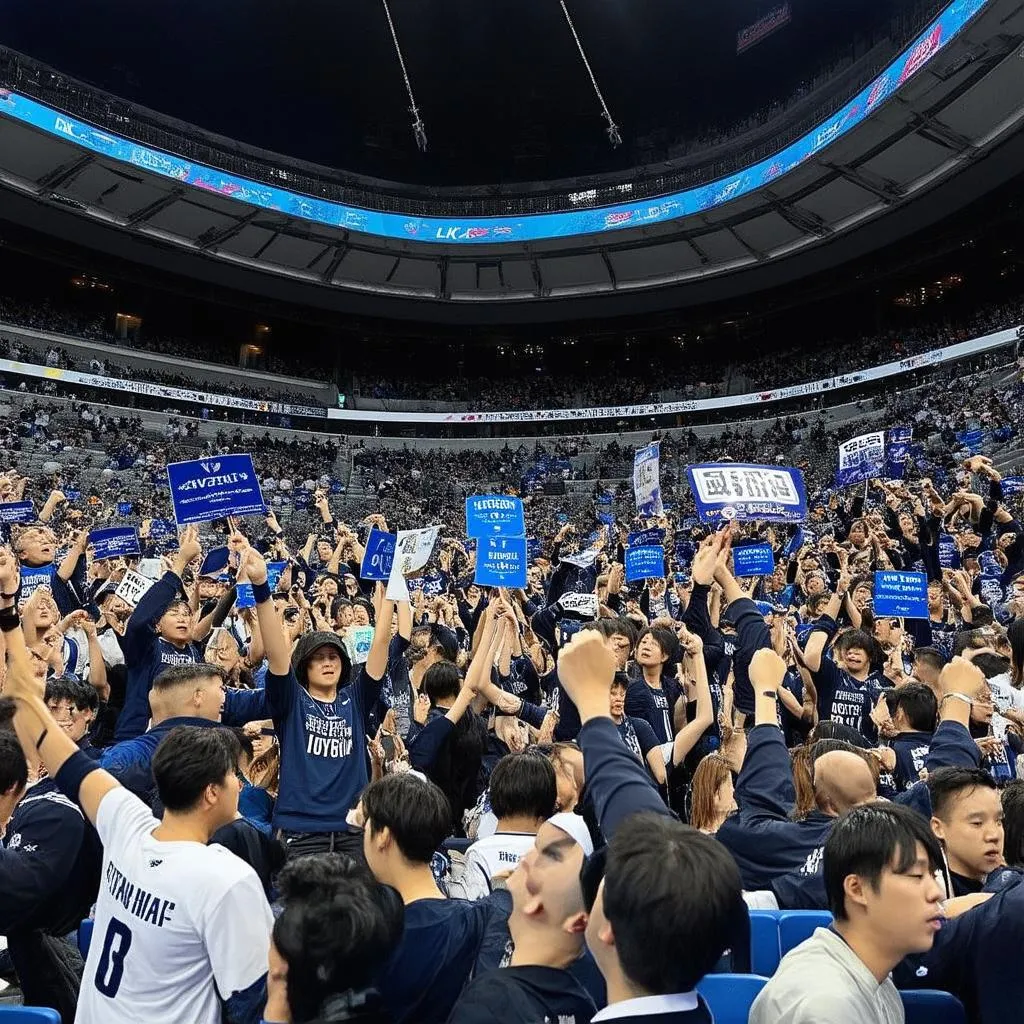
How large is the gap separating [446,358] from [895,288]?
20.0m

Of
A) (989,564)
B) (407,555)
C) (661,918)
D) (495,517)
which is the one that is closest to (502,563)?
(407,555)

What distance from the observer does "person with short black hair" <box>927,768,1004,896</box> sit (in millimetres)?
2756

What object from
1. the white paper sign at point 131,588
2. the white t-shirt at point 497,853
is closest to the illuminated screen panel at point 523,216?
the white paper sign at point 131,588

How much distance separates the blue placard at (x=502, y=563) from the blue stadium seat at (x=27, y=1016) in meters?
4.72

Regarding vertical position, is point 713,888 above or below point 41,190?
below

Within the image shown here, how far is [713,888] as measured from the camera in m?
1.62

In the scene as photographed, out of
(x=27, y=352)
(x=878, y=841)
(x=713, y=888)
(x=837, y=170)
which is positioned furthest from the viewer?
(x=27, y=352)

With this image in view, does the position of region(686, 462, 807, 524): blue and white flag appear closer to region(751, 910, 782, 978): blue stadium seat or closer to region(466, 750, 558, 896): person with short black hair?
region(466, 750, 558, 896): person with short black hair

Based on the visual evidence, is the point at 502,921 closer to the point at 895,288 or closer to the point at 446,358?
the point at 895,288

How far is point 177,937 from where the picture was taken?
2211 millimetres

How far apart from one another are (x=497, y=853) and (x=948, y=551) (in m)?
9.77

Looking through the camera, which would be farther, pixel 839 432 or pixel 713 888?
pixel 839 432

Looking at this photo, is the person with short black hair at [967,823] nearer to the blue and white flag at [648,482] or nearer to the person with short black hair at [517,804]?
the person with short black hair at [517,804]

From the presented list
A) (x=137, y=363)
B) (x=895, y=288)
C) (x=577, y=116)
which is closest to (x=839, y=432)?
(x=895, y=288)
